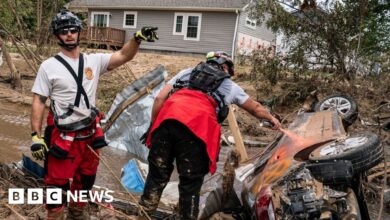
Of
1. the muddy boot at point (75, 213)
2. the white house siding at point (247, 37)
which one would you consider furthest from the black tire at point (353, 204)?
the white house siding at point (247, 37)

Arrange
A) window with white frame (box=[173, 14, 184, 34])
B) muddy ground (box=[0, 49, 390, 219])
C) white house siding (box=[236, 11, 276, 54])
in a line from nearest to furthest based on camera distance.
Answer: muddy ground (box=[0, 49, 390, 219])
white house siding (box=[236, 11, 276, 54])
window with white frame (box=[173, 14, 184, 34])

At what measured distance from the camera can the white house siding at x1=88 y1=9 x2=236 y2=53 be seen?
25266mm

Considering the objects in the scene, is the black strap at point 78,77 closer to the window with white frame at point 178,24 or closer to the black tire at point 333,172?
the black tire at point 333,172

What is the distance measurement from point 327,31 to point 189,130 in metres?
9.31

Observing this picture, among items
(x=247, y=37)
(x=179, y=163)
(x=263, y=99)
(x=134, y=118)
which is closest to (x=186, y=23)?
(x=247, y=37)

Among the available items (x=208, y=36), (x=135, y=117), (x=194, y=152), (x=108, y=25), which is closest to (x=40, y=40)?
(x=135, y=117)

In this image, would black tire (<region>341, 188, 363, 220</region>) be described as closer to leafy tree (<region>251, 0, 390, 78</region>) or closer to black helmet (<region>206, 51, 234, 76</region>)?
black helmet (<region>206, 51, 234, 76</region>)

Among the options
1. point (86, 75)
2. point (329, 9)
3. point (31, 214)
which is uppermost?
point (329, 9)

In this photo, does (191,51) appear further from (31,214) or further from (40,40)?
(31,214)

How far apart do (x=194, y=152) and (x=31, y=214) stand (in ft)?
5.67

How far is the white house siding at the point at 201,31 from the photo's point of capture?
82.9ft

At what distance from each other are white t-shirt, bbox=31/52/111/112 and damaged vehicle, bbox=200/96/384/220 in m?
1.51

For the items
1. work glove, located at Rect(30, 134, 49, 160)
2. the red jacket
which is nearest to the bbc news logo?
work glove, located at Rect(30, 134, 49, 160)

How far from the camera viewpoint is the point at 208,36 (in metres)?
25.8
